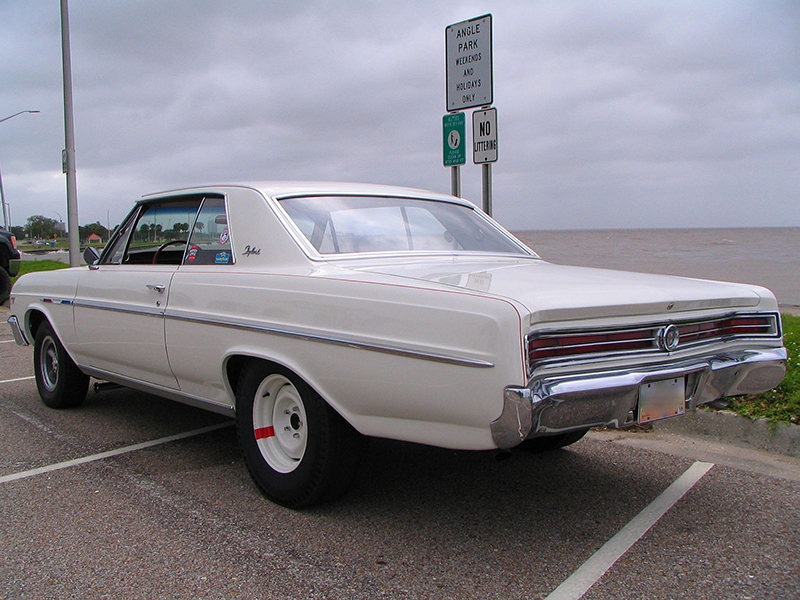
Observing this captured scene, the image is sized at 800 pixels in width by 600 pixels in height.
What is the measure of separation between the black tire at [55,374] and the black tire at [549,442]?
3239mm

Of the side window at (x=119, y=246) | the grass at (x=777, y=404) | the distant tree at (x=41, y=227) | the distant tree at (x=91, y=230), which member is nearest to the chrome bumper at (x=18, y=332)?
the side window at (x=119, y=246)

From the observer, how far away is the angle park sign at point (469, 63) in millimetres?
6723

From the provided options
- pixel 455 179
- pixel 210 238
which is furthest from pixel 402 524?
pixel 455 179

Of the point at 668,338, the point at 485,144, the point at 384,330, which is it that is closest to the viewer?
the point at 384,330

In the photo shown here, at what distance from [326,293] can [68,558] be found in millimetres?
1489

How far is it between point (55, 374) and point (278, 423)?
2826 millimetres

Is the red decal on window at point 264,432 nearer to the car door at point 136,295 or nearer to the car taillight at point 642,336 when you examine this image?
the car door at point 136,295

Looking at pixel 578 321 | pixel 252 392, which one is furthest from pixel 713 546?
pixel 252 392

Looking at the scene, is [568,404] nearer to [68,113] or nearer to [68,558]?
[68,558]

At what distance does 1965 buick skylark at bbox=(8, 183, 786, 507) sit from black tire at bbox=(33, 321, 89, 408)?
65cm

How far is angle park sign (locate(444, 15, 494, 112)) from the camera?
672 centimetres

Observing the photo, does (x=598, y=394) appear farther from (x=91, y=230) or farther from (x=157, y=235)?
(x=91, y=230)

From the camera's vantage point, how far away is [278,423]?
353 cm

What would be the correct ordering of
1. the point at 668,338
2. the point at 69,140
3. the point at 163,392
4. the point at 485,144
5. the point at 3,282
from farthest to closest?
1. the point at 69,140
2. the point at 3,282
3. the point at 485,144
4. the point at 163,392
5. the point at 668,338
